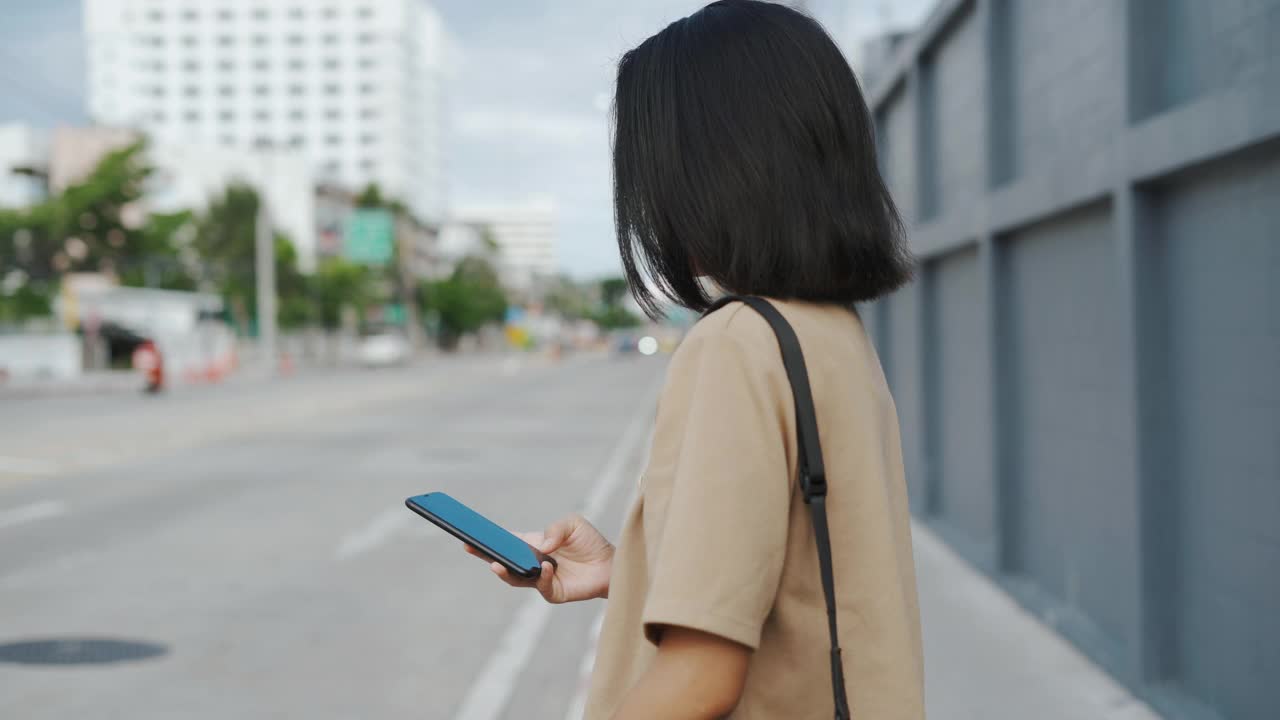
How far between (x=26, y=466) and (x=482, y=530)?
1372 cm

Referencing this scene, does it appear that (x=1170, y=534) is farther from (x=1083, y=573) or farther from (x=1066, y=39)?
(x=1066, y=39)

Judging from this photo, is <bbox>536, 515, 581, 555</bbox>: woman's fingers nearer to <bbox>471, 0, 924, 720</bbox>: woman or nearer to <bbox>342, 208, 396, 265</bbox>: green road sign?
<bbox>471, 0, 924, 720</bbox>: woman

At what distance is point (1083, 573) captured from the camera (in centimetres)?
546

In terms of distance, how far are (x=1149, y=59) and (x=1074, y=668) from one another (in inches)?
98.7

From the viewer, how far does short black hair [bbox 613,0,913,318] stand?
1331mm

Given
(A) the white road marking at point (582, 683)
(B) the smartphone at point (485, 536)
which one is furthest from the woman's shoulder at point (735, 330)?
(A) the white road marking at point (582, 683)

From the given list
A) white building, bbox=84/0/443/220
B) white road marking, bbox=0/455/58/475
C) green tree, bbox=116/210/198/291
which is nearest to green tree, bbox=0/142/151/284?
green tree, bbox=116/210/198/291

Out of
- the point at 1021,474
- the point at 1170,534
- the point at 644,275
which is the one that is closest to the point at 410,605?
the point at 1021,474

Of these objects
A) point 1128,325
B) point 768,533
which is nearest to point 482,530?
point 768,533

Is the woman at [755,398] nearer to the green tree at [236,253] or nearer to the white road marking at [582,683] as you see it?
the white road marking at [582,683]

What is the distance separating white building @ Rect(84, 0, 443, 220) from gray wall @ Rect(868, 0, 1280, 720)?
4642 inches

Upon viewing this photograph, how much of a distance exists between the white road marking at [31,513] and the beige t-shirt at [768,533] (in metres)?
9.65

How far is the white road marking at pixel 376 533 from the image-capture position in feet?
28.0

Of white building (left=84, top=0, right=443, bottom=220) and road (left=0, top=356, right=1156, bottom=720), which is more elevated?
white building (left=84, top=0, right=443, bottom=220)
